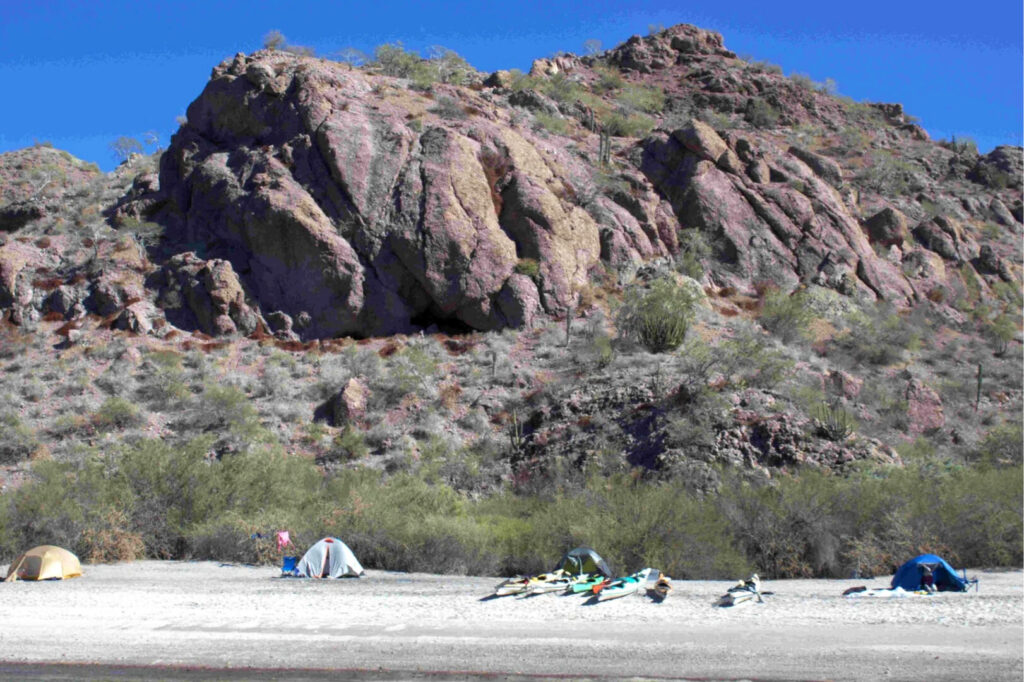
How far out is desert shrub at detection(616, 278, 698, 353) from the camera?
28.2m

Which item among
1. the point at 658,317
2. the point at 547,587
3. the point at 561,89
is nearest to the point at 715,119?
the point at 561,89

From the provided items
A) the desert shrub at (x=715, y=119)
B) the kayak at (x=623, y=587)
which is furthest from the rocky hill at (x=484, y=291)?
the desert shrub at (x=715, y=119)

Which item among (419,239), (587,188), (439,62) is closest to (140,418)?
(419,239)

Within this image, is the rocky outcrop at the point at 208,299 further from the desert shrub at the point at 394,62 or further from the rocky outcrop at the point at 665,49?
the rocky outcrop at the point at 665,49

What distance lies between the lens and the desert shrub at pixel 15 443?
23250 millimetres

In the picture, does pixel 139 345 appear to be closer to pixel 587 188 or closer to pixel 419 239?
pixel 419 239

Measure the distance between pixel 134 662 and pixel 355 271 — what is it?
20770mm

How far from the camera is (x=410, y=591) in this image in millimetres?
14312

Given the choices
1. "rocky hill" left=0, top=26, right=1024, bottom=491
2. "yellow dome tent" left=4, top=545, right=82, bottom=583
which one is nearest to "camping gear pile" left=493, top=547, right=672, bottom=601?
"rocky hill" left=0, top=26, right=1024, bottom=491

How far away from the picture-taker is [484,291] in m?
30.6

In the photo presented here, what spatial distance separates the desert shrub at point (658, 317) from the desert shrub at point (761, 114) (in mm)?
26111

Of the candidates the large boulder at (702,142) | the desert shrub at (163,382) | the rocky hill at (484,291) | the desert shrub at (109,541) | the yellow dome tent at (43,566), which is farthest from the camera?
the large boulder at (702,142)

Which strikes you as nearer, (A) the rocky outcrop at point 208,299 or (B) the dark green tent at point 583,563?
(B) the dark green tent at point 583,563

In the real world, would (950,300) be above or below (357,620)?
above
